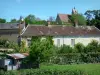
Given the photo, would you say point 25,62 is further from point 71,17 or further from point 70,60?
point 71,17

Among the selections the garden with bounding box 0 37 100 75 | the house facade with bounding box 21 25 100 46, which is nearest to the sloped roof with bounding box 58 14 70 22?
the house facade with bounding box 21 25 100 46

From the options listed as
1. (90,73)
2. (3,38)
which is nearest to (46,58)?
(90,73)

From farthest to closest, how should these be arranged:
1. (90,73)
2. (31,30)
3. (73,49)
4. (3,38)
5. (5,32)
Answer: (5,32)
(3,38)
(31,30)
(73,49)
(90,73)

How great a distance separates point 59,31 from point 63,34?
1.59m

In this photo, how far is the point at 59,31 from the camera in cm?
5572

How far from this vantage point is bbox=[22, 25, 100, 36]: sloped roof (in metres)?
54.0

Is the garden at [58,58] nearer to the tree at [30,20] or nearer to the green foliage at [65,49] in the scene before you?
the green foliage at [65,49]

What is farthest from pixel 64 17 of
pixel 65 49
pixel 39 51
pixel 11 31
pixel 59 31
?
pixel 39 51

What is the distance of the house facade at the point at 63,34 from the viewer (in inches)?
2109

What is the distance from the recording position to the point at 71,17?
96875 mm

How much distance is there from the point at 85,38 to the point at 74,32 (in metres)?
2.58

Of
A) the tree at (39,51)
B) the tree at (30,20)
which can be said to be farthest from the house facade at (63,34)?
the tree at (30,20)

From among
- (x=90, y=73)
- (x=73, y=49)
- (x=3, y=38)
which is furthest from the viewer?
(x=3, y=38)

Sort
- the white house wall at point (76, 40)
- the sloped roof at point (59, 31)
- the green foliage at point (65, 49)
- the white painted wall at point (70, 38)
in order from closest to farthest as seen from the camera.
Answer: the green foliage at point (65, 49), the white painted wall at point (70, 38), the white house wall at point (76, 40), the sloped roof at point (59, 31)
